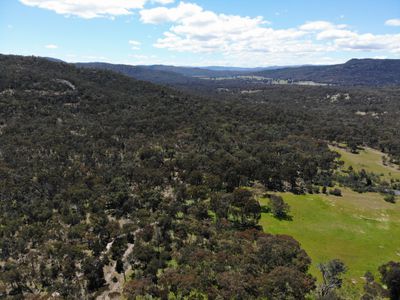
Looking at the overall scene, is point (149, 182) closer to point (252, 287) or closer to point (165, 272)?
point (165, 272)

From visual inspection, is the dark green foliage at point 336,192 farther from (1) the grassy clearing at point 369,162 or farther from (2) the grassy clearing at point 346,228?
(1) the grassy clearing at point 369,162

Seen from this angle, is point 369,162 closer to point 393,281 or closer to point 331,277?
point 393,281

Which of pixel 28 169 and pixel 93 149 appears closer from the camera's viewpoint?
pixel 28 169

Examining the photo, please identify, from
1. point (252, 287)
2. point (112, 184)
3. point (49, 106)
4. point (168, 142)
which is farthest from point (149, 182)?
point (49, 106)

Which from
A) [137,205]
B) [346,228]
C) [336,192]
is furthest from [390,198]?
[137,205]

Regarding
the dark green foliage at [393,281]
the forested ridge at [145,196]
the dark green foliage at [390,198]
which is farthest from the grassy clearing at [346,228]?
the forested ridge at [145,196]
